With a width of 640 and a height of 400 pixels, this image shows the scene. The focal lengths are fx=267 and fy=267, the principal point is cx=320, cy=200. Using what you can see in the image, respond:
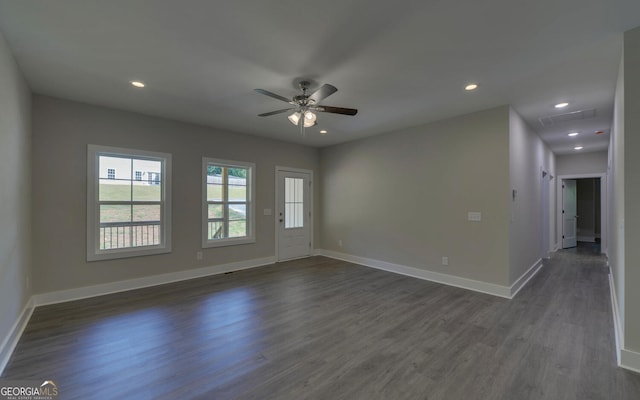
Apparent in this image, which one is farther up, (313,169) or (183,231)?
(313,169)

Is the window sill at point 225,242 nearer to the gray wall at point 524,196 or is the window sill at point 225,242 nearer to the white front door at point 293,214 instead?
the white front door at point 293,214

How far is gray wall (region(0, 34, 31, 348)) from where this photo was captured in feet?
7.48

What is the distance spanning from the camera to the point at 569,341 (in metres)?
2.62

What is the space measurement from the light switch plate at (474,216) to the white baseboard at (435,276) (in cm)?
94

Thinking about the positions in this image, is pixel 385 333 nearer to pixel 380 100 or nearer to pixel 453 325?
pixel 453 325

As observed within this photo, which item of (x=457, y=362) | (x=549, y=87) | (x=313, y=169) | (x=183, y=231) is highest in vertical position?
(x=549, y=87)

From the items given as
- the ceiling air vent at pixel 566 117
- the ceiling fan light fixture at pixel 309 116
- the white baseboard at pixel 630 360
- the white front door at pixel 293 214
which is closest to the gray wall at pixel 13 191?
the ceiling fan light fixture at pixel 309 116

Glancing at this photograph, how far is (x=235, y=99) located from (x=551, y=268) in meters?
6.62

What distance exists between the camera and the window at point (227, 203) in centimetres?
496

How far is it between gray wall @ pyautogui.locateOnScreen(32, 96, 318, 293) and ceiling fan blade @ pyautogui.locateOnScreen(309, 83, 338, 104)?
9.43 ft

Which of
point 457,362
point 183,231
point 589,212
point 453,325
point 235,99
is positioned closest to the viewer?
point 457,362

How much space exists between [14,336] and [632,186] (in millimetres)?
5640

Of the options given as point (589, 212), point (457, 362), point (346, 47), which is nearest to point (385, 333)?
point (457, 362)

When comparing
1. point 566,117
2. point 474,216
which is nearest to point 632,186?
point 474,216
